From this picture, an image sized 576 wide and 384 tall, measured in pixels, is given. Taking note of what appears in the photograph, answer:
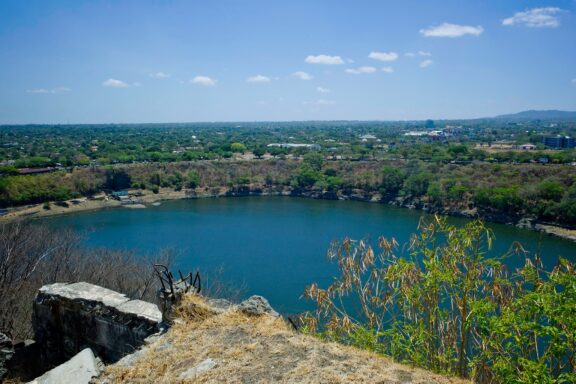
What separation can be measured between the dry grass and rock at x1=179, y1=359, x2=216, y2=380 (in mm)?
52

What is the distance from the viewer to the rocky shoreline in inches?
1375

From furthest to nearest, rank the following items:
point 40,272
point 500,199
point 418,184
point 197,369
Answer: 1. point 418,184
2. point 500,199
3. point 40,272
4. point 197,369

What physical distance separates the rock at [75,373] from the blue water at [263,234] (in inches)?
540

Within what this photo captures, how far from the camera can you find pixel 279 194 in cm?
5359

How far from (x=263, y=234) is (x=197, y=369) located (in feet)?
96.0

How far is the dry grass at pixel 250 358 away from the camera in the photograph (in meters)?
4.36

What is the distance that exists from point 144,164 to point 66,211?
1670 centimetres

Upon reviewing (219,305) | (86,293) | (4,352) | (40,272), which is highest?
(86,293)

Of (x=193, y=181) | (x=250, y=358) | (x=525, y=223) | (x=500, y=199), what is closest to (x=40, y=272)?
(x=250, y=358)

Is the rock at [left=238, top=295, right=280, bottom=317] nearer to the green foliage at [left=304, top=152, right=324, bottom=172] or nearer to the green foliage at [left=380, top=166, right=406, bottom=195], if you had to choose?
the green foliage at [left=380, top=166, right=406, bottom=195]

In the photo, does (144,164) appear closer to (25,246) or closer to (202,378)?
(25,246)

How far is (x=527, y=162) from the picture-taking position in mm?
51688

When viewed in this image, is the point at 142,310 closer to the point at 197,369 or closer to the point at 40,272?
the point at 197,369

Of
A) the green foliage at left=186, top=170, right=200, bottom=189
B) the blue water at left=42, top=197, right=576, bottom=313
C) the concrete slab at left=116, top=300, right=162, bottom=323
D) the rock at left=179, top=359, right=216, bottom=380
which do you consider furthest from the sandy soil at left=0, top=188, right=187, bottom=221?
the rock at left=179, top=359, right=216, bottom=380
